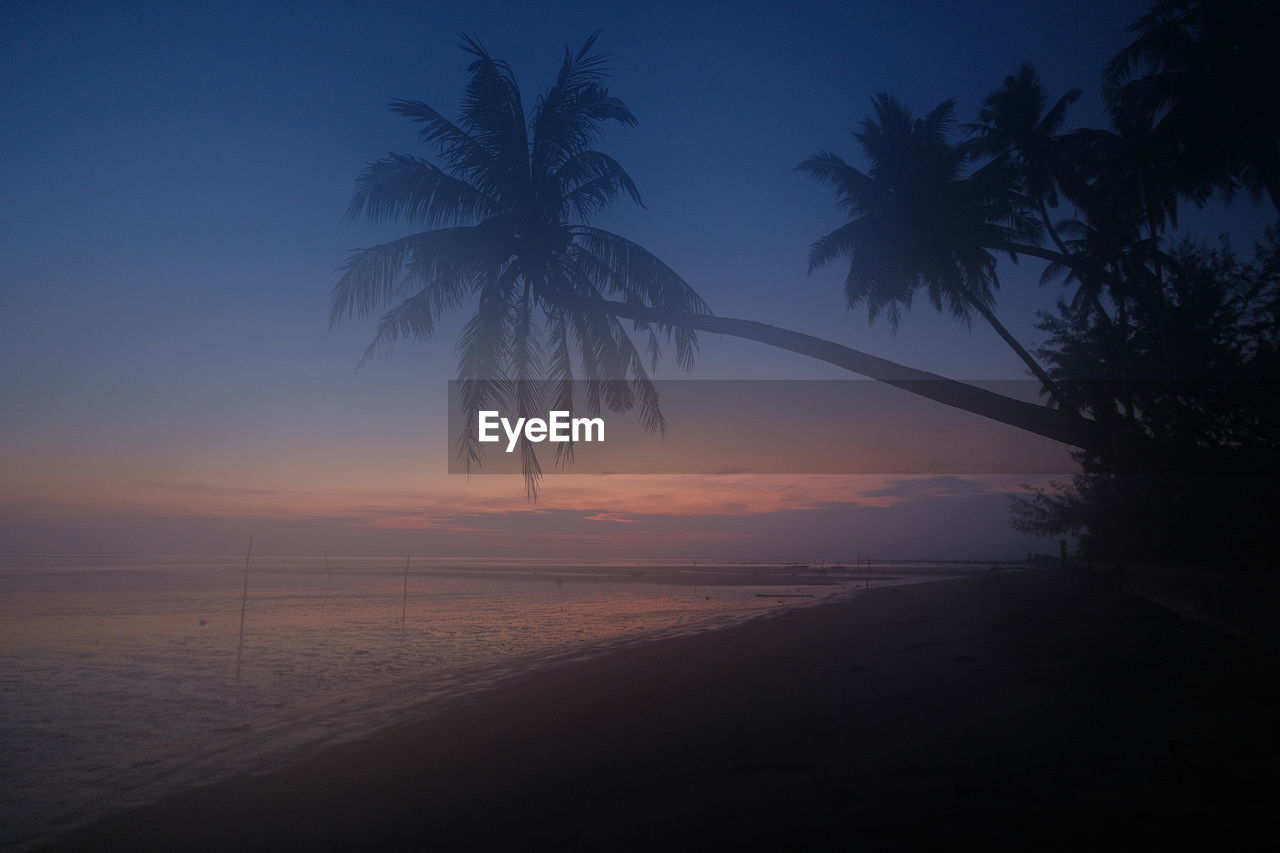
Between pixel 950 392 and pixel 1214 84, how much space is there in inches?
528

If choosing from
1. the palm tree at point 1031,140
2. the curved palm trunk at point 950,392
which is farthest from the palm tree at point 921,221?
the curved palm trunk at point 950,392

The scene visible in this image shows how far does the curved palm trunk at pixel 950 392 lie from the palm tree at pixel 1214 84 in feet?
36.1

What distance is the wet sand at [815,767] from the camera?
4180 mm

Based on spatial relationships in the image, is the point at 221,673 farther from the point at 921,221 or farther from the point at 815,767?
the point at 921,221

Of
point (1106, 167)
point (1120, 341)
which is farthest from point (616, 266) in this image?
point (1106, 167)

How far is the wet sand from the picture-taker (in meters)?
4.18

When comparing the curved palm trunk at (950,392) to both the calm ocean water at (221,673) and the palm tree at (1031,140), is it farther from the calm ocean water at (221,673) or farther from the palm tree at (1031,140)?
the palm tree at (1031,140)

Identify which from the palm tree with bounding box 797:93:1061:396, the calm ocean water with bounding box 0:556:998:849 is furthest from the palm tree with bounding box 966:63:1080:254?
the calm ocean water with bounding box 0:556:998:849

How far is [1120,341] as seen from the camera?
671 inches

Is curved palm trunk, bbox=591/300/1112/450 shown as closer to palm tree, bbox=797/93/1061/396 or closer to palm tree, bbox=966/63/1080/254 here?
palm tree, bbox=797/93/1061/396

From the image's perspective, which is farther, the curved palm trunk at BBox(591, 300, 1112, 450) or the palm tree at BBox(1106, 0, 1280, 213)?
the palm tree at BBox(1106, 0, 1280, 213)

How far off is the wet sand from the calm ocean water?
3.56ft

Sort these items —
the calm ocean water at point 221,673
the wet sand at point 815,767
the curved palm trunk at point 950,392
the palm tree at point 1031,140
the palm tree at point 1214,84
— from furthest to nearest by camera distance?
the palm tree at point 1031,140, the palm tree at point 1214,84, the curved palm trunk at point 950,392, the calm ocean water at point 221,673, the wet sand at point 815,767

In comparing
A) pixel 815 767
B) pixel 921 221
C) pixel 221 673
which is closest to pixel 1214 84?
pixel 921 221
